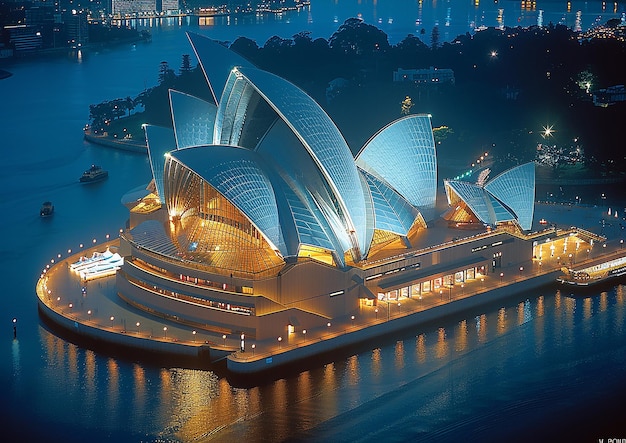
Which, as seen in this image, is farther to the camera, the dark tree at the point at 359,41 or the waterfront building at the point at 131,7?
the waterfront building at the point at 131,7

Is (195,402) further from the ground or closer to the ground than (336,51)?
closer to the ground

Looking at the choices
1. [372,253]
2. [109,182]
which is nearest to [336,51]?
[109,182]

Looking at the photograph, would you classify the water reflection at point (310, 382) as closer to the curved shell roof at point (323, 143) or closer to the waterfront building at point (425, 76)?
the curved shell roof at point (323, 143)

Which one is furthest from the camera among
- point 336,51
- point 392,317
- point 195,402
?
point 336,51

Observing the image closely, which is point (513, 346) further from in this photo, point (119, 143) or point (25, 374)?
point (119, 143)

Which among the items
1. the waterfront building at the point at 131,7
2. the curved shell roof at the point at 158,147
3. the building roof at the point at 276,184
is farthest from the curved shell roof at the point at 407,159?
the waterfront building at the point at 131,7

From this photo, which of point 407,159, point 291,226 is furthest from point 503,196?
point 291,226

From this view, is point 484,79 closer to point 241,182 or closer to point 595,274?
point 595,274
